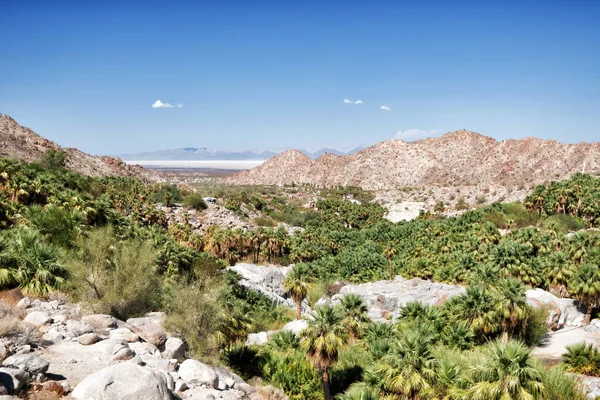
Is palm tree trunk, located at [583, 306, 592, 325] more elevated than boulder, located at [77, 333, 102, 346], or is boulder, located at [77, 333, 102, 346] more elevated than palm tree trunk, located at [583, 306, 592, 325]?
boulder, located at [77, 333, 102, 346]

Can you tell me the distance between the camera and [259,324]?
1368 inches

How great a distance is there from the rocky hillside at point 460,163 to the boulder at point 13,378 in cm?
14668

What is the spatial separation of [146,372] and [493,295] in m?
23.1

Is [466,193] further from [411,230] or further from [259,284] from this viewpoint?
[259,284]

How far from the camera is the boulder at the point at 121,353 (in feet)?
41.3

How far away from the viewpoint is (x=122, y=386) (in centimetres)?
959

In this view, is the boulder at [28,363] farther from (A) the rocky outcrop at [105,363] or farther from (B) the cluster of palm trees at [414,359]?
(B) the cluster of palm trees at [414,359]

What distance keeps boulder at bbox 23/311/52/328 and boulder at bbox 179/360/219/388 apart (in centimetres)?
544

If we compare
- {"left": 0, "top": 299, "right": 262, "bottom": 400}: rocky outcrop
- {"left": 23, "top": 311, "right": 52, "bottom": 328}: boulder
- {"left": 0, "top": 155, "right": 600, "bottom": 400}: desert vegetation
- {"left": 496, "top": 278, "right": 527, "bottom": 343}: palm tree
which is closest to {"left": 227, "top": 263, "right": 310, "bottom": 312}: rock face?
{"left": 0, "top": 155, "right": 600, "bottom": 400}: desert vegetation

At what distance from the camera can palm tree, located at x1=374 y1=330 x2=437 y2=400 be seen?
600 inches

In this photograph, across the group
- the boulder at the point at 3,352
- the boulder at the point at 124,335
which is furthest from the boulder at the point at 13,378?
the boulder at the point at 124,335

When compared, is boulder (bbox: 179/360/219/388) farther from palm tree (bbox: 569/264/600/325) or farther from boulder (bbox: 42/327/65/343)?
palm tree (bbox: 569/264/600/325)

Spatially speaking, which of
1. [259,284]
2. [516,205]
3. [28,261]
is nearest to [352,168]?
[516,205]

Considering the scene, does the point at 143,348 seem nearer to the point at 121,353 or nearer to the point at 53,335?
the point at 121,353
